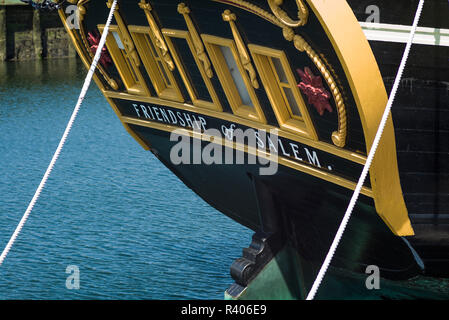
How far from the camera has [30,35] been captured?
30219mm

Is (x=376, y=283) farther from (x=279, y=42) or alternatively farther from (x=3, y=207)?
(x=3, y=207)

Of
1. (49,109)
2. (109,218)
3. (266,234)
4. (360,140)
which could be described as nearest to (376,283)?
(266,234)

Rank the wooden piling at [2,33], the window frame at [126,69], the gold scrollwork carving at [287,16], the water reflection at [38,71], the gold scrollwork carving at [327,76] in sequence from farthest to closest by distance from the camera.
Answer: the wooden piling at [2,33] → the water reflection at [38,71] → the window frame at [126,69] → the gold scrollwork carving at [327,76] → the gold scrollwork carving at [287,16]

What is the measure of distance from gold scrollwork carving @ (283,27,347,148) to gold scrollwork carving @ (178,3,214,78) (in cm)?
122

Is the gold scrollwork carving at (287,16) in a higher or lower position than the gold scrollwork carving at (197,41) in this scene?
lower

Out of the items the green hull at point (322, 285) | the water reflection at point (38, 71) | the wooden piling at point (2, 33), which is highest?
the wooden piling at point (2, 33)

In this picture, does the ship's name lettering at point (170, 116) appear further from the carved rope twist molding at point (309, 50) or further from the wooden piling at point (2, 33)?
the wooden piling at point (2, 33)

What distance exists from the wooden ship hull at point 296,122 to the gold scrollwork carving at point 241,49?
0.01m

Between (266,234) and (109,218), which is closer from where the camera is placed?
(266,234)

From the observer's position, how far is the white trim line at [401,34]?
5434 millimetres

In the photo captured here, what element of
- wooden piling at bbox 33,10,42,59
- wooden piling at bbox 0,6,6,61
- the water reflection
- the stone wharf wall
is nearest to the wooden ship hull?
the water reflection

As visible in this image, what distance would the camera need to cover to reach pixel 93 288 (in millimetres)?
9406

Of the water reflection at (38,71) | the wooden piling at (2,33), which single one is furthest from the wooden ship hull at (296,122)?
the wooden piling at (2,33)

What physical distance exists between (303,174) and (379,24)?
1.41 meters
